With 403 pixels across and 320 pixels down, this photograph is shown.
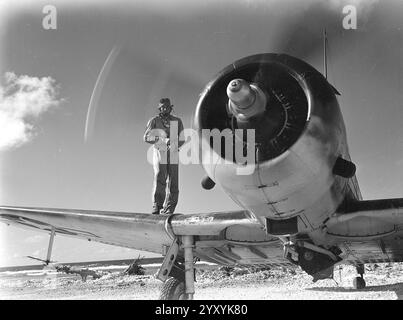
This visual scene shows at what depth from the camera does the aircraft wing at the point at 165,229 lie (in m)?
7.27

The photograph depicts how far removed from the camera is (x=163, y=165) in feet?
27.5

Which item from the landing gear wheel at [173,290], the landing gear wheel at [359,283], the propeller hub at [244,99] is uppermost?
the propeller hub at [244,99]

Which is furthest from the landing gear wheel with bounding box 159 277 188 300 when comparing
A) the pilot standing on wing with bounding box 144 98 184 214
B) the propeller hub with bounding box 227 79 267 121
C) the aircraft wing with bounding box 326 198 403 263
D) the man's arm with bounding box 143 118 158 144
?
the propeller hub with bounding box 227 79 267 121

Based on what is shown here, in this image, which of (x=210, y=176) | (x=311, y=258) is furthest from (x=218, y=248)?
(x=210, y=176)

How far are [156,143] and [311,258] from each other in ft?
12.1

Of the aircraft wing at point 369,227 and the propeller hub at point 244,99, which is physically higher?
the propeller hub at point 244,99

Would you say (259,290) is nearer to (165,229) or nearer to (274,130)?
(165,229)

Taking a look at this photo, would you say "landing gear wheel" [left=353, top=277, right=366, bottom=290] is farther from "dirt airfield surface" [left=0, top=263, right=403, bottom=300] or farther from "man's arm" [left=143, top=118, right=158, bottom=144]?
"man's arm" [left=143, top=118, right=158, bottom=144]

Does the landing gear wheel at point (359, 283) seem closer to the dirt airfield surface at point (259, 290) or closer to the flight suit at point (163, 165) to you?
the dirt airfield surface at point (259, 290)

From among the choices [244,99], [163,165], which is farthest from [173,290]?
[244,99]

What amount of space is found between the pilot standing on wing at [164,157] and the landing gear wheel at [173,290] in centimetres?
136

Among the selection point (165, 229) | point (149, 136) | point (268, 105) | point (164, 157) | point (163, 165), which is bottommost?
point (165, 229)

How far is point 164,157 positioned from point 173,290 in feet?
8.58

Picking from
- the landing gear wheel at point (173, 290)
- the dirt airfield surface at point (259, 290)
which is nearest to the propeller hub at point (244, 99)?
the landing gear wheel at point (173, 290)
